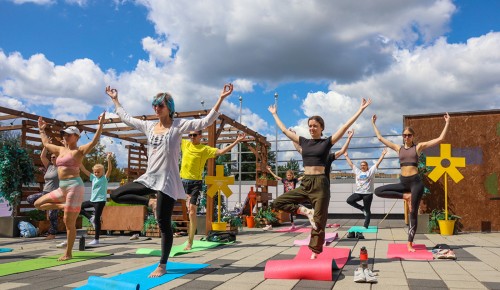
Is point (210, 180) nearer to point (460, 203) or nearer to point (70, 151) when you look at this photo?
point (70, 151)

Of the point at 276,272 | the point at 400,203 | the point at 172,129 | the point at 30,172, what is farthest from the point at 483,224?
the point at 30,172

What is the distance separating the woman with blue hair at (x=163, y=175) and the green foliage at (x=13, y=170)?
282 inches

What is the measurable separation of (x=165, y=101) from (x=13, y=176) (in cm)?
757

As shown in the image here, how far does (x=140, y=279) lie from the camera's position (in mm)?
4289

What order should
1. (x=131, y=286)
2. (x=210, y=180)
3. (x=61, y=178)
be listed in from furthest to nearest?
1. (x=210, y=180)
2. (x=61, y=178)
3. (x=131, y=286)

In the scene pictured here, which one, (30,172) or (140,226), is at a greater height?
(30,172)

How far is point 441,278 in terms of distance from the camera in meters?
4.47

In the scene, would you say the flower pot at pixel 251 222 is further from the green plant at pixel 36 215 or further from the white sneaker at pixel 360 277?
the white sneaker at pixel 360 277

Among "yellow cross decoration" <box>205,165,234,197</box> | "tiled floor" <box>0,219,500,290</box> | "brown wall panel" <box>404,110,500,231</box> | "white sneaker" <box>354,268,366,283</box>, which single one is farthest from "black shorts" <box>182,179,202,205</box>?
→ "brown wall panel" <box>404,110,500,231</box>

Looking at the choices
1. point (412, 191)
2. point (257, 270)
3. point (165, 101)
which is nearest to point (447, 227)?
point (412, 191)

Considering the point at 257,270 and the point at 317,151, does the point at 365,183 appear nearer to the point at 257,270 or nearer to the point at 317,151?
the point at 317,151

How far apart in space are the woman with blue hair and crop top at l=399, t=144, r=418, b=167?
3.41 meters

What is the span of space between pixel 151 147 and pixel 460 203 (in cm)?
897

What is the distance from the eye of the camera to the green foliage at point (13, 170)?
1038 centimetres
